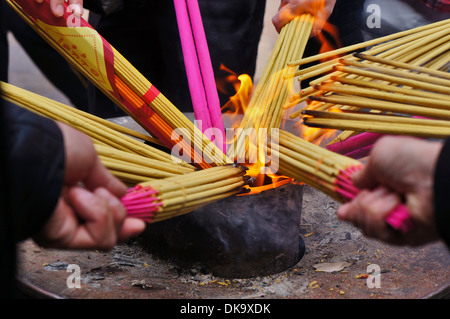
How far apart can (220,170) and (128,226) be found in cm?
31

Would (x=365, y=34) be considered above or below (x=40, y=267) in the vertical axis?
above

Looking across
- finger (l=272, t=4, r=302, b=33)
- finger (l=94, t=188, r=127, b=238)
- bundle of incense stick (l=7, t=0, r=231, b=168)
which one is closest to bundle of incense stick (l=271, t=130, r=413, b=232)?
bundle of incense stick (l=7, t=0, r=231, b=168)

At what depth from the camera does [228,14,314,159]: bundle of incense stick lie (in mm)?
1075

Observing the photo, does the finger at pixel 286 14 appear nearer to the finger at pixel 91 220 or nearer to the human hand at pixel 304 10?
the human hand at pixel 304 10

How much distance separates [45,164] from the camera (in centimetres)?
57

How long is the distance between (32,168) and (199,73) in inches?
27.7

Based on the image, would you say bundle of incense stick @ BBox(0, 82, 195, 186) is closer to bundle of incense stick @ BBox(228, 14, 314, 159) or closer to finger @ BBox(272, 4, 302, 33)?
bundle of incense stick @ BBox(228, 14, 314, 159)

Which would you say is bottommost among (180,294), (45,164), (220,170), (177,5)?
(180,294)

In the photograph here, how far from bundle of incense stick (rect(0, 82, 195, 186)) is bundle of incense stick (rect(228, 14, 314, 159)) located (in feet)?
0.60

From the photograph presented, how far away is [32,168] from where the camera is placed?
553mm

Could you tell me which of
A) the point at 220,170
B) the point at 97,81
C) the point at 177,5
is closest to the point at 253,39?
the point at 177,5

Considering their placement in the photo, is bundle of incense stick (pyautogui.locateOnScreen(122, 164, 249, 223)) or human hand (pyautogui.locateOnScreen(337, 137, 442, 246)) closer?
human hand (pyautogui.locateOnScreen(337, 137, 442, 246))

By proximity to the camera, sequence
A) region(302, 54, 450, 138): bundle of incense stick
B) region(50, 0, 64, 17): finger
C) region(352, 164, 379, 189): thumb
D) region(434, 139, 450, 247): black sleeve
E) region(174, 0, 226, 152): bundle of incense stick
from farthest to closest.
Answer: region(174, 0, 226, 152): bundle of incense stick → region(50, 0, 64, 17): finger → region(302, 54, 450, 138): bundle of incense stick → region(352, 164, 379, 189): thumb → region(434, 139, 450, 247): black sleeve
